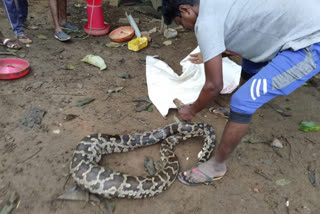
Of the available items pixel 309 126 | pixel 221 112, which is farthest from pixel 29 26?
pixel 309 126

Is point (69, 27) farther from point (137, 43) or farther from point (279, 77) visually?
point (279, 77)

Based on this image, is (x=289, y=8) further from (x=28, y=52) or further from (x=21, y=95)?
(x=28, y=52)

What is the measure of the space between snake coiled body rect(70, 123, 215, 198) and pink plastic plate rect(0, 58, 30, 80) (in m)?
2.06

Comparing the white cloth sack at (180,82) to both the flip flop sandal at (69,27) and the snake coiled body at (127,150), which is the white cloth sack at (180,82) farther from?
the flip flop sandal at (69,27)

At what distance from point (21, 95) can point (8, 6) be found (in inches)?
91.2

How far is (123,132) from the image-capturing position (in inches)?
142

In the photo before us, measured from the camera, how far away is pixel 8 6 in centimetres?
516

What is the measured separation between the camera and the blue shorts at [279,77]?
2340 millimetres

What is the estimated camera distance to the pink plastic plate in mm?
4270

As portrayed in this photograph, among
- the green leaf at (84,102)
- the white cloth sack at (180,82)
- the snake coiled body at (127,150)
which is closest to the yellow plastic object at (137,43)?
the white cloth sack at (180,82)

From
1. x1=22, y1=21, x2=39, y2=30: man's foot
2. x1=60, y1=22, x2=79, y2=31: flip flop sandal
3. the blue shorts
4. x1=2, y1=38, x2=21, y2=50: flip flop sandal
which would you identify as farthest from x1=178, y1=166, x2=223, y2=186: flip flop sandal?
x1=22, y1=21, x2=39, y2=30: man's foot

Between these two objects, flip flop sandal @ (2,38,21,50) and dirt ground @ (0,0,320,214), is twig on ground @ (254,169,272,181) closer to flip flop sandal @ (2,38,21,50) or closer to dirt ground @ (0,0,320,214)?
dirt ground @ (0,0,320,214)

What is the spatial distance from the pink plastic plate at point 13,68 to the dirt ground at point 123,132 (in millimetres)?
118

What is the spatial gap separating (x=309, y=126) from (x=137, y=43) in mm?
3680
